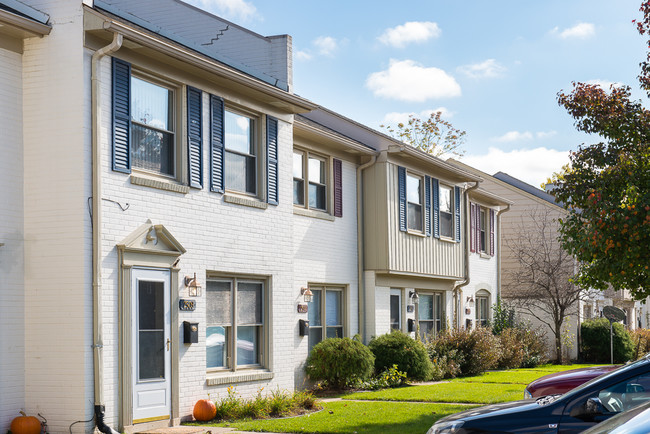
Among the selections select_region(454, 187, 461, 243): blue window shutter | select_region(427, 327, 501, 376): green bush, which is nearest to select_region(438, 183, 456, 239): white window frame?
select_region(454, 187, 461, 243): blue window shutter

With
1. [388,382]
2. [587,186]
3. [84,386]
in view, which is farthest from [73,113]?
[388,382]

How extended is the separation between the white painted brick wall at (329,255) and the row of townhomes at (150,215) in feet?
0.19

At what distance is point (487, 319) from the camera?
1131 inches

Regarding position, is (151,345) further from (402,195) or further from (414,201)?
(414,201)

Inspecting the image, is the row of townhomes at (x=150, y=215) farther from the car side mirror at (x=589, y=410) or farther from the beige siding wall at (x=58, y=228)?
the car side mirror at (x=589, y=410)

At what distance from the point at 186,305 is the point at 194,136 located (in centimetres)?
277

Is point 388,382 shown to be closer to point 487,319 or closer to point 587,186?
point 587,186

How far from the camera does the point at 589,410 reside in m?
7.05

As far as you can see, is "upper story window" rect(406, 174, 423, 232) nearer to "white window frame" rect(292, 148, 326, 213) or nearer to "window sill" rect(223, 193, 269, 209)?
"white window frame" rect(292, 148, 326, 213)

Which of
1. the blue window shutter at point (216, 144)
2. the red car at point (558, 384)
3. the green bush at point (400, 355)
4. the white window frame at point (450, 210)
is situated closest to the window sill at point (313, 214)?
the green bush at point (400, 355)

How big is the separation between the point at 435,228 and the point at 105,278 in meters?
12.7

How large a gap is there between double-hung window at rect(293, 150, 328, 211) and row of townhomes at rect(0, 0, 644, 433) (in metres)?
0.05

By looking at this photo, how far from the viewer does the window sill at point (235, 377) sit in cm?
1397

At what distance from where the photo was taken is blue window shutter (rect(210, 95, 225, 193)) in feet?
46.6
